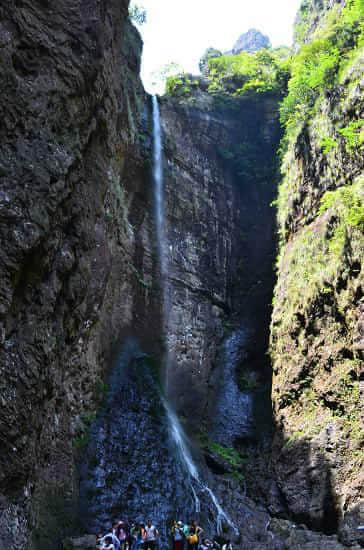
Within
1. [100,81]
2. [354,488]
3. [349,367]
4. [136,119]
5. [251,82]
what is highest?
[251,82]

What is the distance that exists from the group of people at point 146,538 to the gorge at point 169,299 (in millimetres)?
813

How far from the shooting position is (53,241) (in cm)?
999

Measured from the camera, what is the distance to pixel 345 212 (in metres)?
14.6

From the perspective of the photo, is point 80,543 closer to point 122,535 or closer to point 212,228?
point 122,535

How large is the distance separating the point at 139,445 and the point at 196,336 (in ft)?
22.4

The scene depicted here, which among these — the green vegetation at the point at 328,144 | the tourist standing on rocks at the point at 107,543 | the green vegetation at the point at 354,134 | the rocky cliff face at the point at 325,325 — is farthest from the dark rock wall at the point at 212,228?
the tourist standing on rocks at the point at 107,543

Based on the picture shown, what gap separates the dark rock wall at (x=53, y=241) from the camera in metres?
8.27

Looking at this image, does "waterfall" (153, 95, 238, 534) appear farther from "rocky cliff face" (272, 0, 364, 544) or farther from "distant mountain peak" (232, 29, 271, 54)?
"distant mountain peak" (232, 29, 271, 54)

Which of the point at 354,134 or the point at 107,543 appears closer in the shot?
the point at 107,543

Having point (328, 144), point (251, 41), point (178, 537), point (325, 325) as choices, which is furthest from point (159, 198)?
point (251, 41)

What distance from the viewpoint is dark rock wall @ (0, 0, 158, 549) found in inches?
326

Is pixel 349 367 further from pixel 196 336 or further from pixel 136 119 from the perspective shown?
pixel 136 119

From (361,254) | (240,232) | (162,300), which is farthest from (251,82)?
(361,254)

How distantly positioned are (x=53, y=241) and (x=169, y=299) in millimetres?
9611
